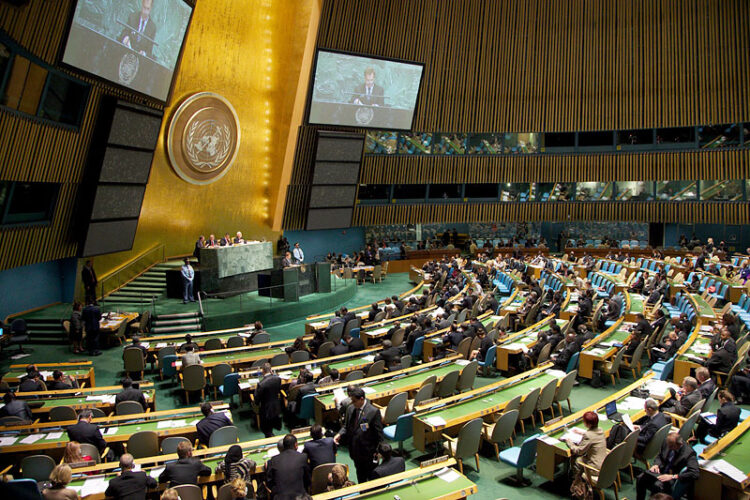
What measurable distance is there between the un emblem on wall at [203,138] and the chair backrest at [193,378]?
35.3ft

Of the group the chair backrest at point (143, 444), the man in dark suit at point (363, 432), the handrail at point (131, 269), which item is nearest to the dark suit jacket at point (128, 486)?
the chair backrest at point (143, 444)

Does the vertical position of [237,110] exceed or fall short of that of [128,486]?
it exceeds it

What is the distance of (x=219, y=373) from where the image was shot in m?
9.57

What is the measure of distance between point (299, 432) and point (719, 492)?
452cm

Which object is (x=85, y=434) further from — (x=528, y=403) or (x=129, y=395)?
(x=528, y=403)

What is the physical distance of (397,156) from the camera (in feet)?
84.1

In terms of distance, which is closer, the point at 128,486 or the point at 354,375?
the point at 128,486

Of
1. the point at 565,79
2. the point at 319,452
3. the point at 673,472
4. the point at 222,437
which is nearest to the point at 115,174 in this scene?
the point at 222,437

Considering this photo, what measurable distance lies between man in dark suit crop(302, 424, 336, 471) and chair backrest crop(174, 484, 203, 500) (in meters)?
1.11

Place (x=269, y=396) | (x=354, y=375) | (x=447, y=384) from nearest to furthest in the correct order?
1. (x=269, y=396)
2. (x=447, y=384)
3. (x=354, y=375)

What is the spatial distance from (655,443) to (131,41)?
1296 centimetres

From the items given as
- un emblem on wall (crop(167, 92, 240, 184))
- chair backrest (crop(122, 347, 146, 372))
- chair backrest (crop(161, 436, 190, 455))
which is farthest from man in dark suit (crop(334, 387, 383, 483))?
un emblem on wall (crop(167, 92, 240, 184))

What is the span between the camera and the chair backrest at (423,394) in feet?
25.5

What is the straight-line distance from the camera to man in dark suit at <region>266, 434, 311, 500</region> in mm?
5188
